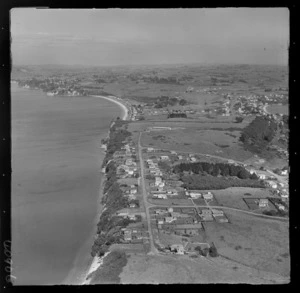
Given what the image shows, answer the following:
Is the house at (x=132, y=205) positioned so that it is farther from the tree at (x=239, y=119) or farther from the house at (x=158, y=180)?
the tree at (x=239, y=119)

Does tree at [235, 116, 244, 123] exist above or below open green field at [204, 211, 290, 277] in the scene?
above

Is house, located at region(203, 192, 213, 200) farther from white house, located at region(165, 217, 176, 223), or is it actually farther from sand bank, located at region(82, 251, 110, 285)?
sand bank, located at region(82, 251, 110, 285)

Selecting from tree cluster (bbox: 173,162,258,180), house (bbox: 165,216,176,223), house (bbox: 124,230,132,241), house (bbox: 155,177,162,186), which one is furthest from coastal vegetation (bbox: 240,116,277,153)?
house (bbox: 124,230,132,241)

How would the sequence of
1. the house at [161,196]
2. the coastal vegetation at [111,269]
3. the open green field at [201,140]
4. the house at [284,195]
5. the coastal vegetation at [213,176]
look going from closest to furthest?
the coastal vegetation at [111,269], the house at [284,195], the house at [161,196], the coastal vegetation at [213,176], the open green field at [201,140]

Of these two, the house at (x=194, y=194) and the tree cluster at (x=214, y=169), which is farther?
the tree cluster at (x=214, y=169)

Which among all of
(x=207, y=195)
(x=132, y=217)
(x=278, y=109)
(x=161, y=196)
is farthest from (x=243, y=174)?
(x=132, y=217)

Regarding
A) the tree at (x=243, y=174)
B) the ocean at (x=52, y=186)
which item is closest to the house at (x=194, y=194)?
the tree at (x=243, y=174)
